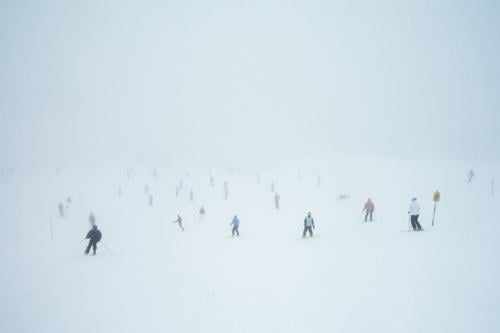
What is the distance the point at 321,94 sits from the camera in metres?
180

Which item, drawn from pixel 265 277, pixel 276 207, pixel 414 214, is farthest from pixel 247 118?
pixel 265 277

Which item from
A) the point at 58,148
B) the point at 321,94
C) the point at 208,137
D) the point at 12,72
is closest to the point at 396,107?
the point at 321,94

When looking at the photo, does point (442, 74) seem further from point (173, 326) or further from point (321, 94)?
point (173, 326)

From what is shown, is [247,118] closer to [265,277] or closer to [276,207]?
[276,207]

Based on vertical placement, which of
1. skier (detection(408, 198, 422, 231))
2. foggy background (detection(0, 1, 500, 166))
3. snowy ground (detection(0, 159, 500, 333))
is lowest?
Result: snowy ground (detection(0, 159, 500, 333))

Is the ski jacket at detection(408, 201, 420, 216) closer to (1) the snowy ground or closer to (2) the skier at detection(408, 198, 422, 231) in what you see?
(2) the skier at detection(408, 198, 422, 231)

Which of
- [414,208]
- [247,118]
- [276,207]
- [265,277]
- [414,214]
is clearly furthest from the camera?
[247,118]

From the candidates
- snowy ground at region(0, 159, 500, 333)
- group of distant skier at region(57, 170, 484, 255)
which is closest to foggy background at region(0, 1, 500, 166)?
group of distant skier at region(57, 170, 484, 255)

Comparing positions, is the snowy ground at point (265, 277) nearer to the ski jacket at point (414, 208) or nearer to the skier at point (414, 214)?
the skier at point (414, 214)

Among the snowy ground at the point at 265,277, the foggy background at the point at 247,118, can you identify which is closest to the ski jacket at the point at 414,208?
the snowy ground at the point at 265,277

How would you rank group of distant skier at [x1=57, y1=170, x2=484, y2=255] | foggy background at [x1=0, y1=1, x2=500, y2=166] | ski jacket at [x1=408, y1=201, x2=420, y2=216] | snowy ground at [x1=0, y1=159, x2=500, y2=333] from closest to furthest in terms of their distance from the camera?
snowy ground at [x1=0, y1=159, x2=500, y2=333]
group of distant skier at [x1=57, y1=170, x2=484, y2=255]
ski jacket at [x1=408, y1=201, x2=420, y2=216]
foggy background at [x1=0, y1=1, x2=500, y2=166]

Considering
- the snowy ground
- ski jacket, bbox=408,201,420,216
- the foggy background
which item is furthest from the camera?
the foggy background

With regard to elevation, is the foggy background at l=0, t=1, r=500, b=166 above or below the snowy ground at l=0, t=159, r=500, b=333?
above

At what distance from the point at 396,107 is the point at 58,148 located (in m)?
145
